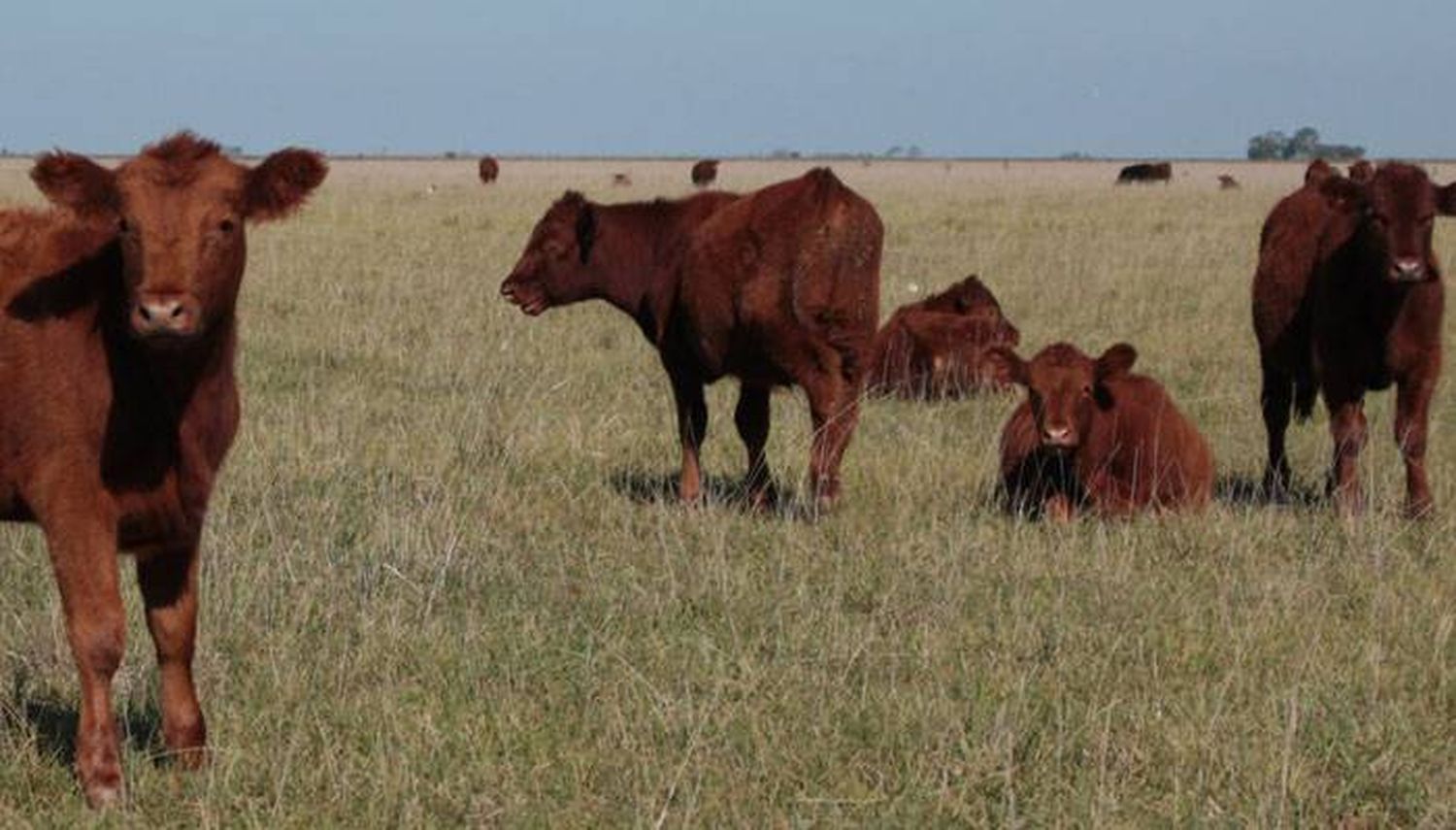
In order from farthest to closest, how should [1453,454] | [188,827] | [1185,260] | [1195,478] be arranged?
[1185,260]
[1453,454]
[1195,478]
[188,827]

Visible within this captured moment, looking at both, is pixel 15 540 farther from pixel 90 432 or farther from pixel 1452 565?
pixel 1452 565

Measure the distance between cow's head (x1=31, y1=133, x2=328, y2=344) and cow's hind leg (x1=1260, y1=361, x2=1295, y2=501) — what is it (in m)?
6.27

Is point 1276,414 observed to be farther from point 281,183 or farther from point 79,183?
point 79,183

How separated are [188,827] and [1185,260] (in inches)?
755

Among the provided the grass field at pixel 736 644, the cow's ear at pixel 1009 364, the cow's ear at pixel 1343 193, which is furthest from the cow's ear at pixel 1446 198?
the cow's ear at pixel 1009 364

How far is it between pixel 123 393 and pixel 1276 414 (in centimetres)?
697

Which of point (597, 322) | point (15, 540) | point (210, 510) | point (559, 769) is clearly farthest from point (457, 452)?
point (597, 322)

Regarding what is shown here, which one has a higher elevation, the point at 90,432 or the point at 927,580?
the point at 90,432

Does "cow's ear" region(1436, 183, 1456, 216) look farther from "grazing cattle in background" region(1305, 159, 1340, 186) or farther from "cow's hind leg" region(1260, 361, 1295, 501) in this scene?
"cow's hind leg" region(1260, 361, 1295, 501)

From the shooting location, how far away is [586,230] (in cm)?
1134

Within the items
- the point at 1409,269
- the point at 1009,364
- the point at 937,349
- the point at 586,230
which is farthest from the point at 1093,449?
the point at 937,349

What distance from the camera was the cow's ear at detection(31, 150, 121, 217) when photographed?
4.96m

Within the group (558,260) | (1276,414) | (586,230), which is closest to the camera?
(1276,414)

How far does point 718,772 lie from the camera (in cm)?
505
